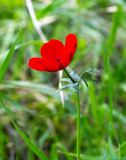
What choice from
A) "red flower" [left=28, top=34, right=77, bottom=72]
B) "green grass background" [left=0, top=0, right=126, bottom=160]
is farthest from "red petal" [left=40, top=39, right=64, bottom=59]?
"green grass background" [left=0, top=0, right=126, bottom=160]

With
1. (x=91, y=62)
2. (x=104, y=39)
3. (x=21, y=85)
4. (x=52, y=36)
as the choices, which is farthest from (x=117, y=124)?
(x=52, y=36)

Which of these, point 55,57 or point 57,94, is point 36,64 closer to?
point 55,57

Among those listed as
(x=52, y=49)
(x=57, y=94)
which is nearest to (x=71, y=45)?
(x=52, y=49)

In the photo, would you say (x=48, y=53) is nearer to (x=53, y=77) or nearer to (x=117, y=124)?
(x=117, y=124)

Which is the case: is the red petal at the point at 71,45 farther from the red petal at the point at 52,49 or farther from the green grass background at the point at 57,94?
the green grass background at the point at 57,94

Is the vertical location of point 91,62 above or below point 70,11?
below

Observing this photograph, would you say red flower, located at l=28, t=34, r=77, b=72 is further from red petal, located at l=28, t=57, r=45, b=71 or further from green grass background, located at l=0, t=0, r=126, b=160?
green grass background, located at l=0, t=0, r=126, b=160

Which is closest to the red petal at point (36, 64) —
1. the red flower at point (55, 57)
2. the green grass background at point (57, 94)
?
the red flower at point (55, 57)
